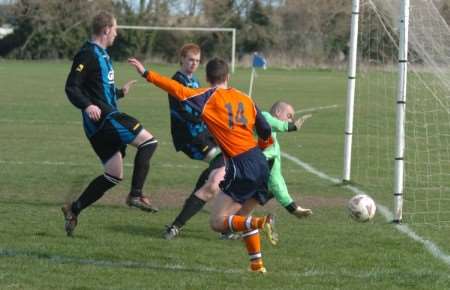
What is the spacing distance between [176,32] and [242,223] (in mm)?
50948

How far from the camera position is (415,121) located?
43.5ft

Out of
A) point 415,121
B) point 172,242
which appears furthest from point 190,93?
point 415,121

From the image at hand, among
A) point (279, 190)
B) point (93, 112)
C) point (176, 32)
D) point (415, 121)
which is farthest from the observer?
point (176, 32)

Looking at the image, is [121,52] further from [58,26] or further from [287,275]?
[287,275]

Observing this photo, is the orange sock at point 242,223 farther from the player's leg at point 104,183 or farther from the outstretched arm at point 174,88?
the player's leg at point 104,183

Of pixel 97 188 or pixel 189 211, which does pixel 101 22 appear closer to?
pixel 97 188

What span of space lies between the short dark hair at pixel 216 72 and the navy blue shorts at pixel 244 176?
1.84 ft

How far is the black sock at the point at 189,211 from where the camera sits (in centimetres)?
743

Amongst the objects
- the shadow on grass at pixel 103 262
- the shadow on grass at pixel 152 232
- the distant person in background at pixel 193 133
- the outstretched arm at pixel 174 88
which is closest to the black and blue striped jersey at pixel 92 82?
the distant person in background at pixel 193 133

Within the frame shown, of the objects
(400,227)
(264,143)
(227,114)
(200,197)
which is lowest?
(400,227)

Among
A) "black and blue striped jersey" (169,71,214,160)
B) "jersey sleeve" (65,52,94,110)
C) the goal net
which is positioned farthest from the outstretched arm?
the goal net

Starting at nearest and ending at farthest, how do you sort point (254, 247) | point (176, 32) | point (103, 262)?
point (254, 247) < point (103, 262) < point (176, 32)

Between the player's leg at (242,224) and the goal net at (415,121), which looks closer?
the player's leg at (242,224)

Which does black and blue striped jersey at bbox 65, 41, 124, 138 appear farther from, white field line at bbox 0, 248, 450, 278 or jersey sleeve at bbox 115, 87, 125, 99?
white field line at bbox 0, 248, 450, 278
